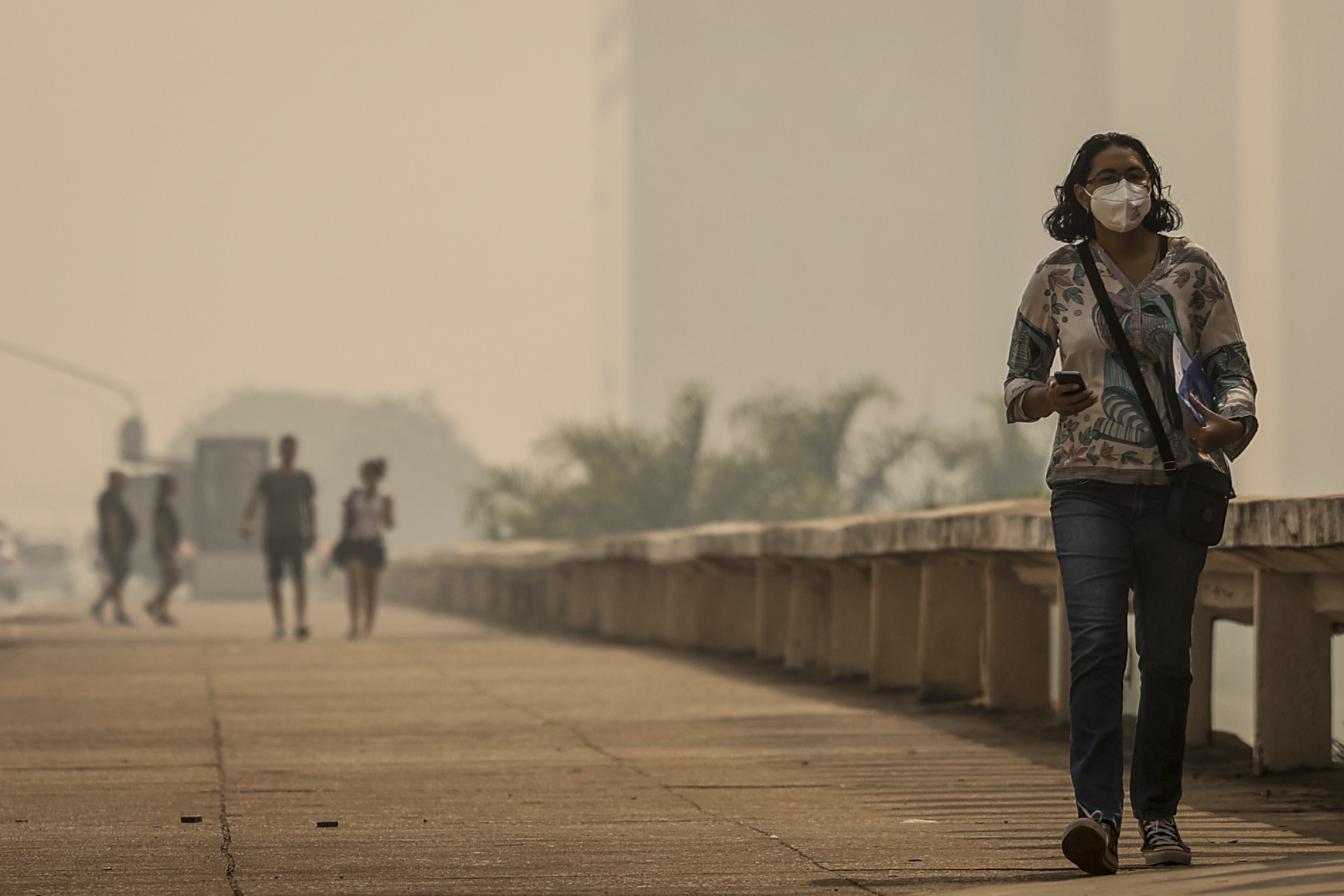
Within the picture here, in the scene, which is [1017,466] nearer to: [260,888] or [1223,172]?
[260,888]

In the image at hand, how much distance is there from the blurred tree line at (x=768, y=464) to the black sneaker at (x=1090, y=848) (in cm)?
2697

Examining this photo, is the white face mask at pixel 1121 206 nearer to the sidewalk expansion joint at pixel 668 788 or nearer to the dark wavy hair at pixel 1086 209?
the dark wavy hair at pixel 1086 209

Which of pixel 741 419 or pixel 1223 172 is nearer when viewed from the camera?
pixel 741 419

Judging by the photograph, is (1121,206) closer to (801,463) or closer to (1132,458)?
(1132,458)

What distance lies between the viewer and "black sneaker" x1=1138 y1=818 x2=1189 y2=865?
5430 millimetres

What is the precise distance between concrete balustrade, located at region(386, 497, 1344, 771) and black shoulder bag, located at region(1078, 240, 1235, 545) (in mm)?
1145

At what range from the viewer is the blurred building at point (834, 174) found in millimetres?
112000

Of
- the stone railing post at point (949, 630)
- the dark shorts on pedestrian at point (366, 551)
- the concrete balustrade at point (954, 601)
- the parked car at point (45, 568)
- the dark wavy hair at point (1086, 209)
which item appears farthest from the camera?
the parked car at point (45, 568)

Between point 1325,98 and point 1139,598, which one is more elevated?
point 1325,98

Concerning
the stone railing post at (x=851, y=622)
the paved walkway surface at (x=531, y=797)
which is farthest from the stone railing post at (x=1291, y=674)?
the stone railing post at (x=851, y=622)

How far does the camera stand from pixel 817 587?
1330 cm

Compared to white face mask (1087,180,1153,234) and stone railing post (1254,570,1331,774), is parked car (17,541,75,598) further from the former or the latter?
white face mask (1087,180,1153,234)

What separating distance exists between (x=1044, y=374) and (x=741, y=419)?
2913 cm

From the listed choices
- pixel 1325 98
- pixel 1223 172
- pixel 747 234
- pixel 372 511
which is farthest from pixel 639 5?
pixel 372 511
